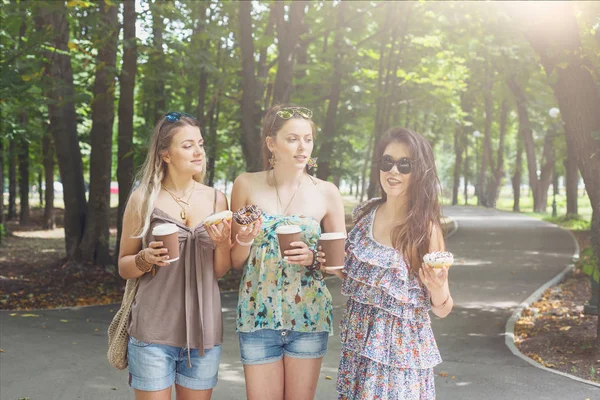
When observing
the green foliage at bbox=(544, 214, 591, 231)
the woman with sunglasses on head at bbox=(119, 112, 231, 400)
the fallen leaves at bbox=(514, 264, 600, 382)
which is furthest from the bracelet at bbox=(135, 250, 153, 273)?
the green foliage at bbox=(544, 214, 591, 231)

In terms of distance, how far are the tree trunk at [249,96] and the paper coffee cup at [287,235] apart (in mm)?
9400

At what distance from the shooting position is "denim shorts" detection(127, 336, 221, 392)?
3.30m

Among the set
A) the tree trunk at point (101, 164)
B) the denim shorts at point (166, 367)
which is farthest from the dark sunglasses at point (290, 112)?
the tree trunk at point (101, 164)

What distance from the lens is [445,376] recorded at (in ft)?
22.3

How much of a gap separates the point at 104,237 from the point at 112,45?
14.6 feet

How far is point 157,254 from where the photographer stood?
3.18m

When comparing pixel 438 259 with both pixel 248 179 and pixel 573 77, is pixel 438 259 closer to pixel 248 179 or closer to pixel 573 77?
pixel 248 179

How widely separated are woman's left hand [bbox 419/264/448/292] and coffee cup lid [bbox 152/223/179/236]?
119 centimetres

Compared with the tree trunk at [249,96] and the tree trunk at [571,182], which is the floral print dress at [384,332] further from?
the tree trunk at [571,182]

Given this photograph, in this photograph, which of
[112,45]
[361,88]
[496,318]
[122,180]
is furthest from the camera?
[361,88]

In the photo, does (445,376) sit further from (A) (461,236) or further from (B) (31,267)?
(A) (461,236)

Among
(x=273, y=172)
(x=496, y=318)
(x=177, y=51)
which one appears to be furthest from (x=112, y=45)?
(x=273, y=172)

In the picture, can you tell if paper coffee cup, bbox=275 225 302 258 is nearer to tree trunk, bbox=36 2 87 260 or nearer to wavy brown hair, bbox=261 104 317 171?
wavy brown hair, bbox=261 104 317 171

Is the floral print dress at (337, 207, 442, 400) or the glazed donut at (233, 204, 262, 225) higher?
the glazed donut at (233, 204, 262, 225)
